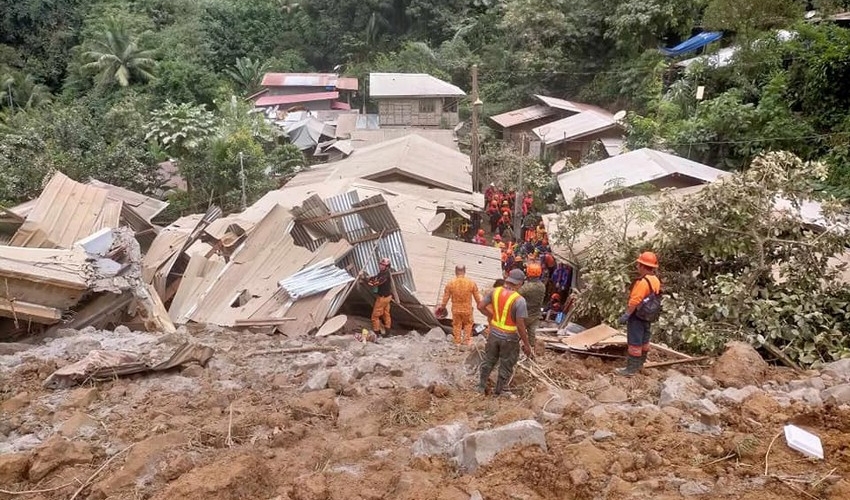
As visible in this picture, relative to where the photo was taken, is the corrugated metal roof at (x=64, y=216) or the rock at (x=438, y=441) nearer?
the rock at (x=438, y=441)

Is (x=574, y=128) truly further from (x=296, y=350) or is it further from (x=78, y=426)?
(x=78, y=426)

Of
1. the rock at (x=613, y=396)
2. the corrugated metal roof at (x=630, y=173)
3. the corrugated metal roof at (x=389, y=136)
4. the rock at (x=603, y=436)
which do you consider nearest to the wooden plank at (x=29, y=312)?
the rock at (x=613, y=396)

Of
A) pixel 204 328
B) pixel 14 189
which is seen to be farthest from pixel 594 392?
pixel 14 189

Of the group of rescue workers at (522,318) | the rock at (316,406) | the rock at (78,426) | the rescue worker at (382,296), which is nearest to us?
the rock at (78,426)

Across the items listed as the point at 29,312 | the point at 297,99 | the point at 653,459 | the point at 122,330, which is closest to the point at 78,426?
the point at 29,312

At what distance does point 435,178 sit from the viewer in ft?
55.9

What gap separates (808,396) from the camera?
540cm

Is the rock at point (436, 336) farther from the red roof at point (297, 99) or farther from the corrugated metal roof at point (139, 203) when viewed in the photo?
the red roof at point (297, 99)

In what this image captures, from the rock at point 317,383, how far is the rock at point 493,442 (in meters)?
2.11

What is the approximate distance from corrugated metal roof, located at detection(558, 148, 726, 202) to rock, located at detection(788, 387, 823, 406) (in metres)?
9.16

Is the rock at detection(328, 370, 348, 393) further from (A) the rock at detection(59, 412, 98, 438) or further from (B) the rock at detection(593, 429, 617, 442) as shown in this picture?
(B) the rock at detection(593, 429, 617, 442)

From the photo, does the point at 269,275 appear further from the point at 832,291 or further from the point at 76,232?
the point at 832,291

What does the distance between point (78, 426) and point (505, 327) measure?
379cm

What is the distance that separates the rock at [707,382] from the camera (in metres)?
5.98
